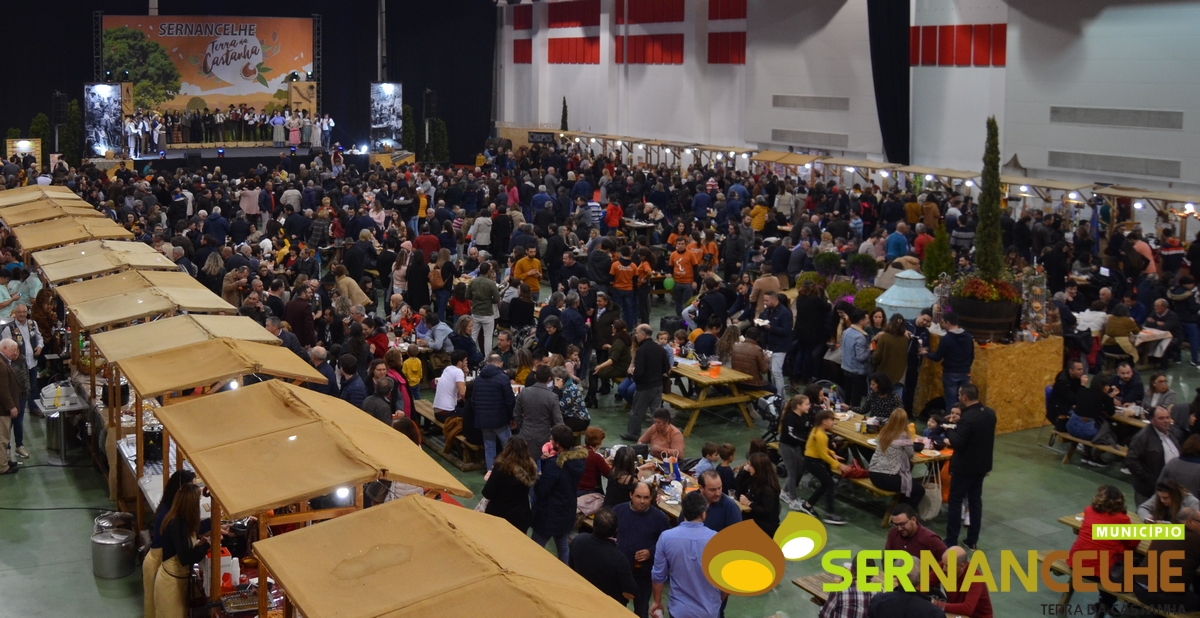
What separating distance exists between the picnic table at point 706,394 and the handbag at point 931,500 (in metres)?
2.40

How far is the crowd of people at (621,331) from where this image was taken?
7344mm

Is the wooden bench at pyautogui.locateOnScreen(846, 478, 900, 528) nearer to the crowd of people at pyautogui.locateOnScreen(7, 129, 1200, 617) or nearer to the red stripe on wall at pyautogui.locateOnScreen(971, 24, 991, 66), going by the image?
the crowd of people at pyautogui.locateOnScreen(7, 129, 1200, 617)

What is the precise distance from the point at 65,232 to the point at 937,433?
30.5 feet

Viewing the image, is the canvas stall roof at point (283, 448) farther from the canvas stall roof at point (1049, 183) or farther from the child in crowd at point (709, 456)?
the canvas stall roof at point (1049, 183)

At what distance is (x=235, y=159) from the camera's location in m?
30.0

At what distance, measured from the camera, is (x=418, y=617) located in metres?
4.58

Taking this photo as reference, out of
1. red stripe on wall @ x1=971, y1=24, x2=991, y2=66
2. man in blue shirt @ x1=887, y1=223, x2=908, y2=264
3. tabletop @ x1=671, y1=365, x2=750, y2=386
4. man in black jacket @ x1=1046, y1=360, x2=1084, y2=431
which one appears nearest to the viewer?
man in black jacket @ x1=1046, y1=360, x2=1084, y2=431

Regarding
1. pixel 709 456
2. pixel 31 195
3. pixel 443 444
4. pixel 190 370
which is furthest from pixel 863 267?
pixel 31 195

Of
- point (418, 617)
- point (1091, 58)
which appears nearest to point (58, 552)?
point (418, 617)

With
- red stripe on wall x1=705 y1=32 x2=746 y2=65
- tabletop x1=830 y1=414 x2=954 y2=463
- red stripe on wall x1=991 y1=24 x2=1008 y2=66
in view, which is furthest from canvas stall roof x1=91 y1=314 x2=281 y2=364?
red stripe on wall x1=705 y1=32 x2=746 y2=65

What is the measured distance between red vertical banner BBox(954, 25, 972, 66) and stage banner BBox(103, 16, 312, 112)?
18202 millimetres

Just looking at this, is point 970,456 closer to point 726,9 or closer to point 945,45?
point 945,45

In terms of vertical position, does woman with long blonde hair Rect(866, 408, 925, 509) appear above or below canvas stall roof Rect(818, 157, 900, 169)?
below

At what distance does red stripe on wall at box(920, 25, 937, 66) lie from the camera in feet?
80.3
